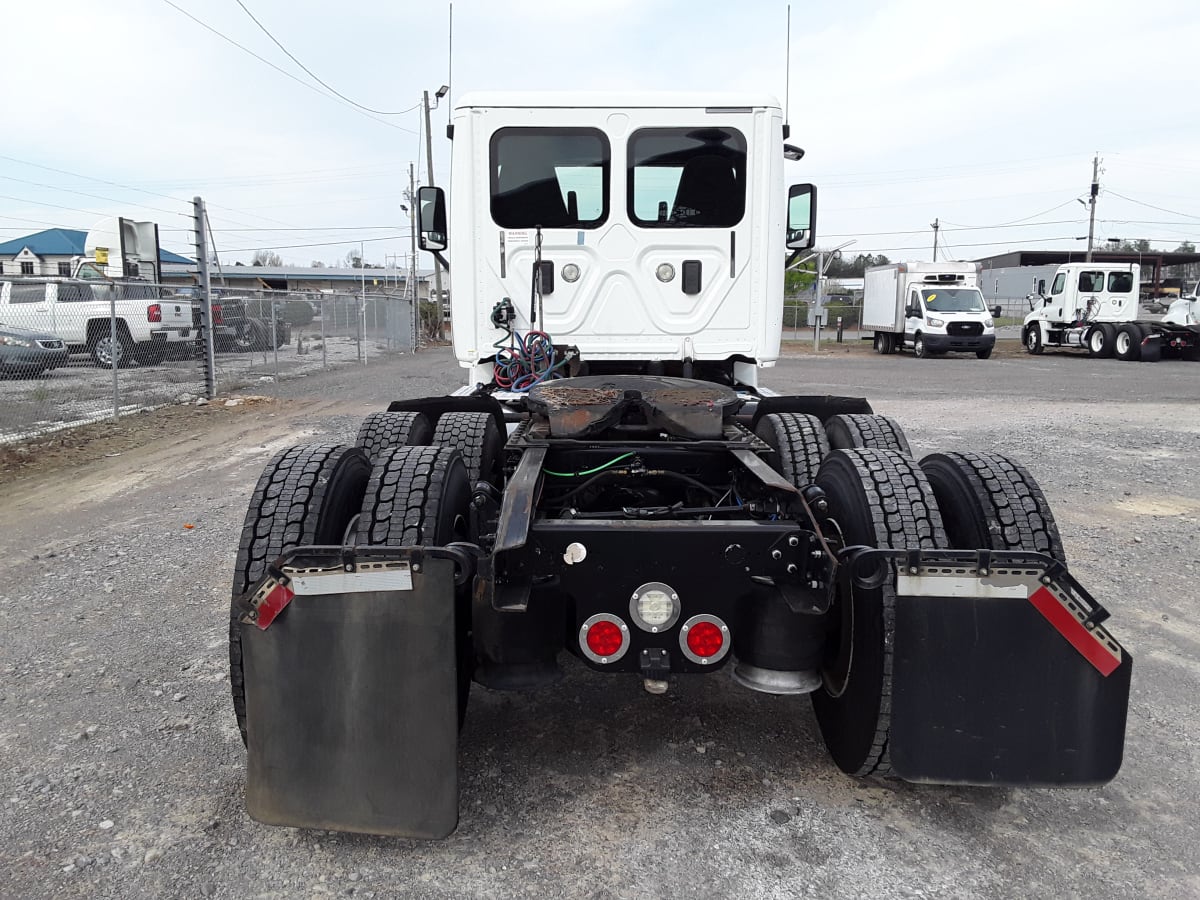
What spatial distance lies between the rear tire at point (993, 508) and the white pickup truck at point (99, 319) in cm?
1223

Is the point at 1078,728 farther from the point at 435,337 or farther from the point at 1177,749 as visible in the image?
the point at 435,337

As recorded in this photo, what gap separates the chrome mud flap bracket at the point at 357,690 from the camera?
7.74ft

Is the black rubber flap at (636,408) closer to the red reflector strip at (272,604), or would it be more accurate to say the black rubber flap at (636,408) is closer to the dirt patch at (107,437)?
the red reflector strip at (272,604)

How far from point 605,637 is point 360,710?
2.38 feet

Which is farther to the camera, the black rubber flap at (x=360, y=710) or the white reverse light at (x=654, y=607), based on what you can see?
the white reverse light at (x=654, y=607)

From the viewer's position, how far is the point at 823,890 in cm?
235

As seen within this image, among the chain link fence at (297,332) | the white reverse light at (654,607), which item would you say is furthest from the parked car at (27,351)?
the white reverse light at (654,607)

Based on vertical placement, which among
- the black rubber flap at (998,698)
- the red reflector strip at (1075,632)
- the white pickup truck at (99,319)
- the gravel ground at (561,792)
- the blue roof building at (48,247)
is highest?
the blue roof building at (48,247)

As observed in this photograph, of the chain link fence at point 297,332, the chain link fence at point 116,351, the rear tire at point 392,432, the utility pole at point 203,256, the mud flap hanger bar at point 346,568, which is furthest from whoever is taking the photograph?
the chain link fence at point 297,332

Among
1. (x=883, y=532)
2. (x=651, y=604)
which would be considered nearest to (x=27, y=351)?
(x=651, y=604)

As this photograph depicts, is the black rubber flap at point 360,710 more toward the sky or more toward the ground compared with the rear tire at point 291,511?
more toward the ground

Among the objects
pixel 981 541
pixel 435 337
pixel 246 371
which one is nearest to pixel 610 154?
pixel 981 541

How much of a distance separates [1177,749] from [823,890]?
5.51ft

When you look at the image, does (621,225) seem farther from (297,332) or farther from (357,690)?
(297,332)
